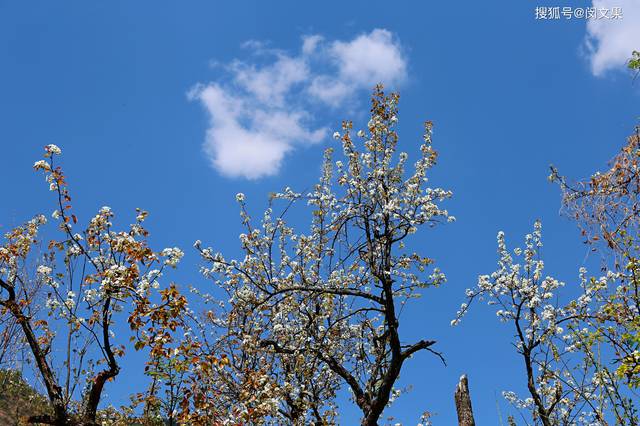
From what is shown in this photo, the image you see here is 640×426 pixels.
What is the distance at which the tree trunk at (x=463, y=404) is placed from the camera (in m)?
11.8

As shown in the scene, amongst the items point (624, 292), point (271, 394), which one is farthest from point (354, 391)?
point (624, 292)

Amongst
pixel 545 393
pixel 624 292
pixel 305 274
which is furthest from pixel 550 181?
pixel 545 393

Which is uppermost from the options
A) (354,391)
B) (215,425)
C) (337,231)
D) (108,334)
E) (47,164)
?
(337,231)

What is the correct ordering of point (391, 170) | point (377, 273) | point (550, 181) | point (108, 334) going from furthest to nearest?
point (391, 170) < point (377, 273) < point (550, 181) < point (108, 334)

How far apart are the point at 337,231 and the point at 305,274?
2971 mm

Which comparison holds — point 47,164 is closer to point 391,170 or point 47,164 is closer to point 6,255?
point 6,255

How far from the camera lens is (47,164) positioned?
35.0ft

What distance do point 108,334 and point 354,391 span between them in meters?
7.00

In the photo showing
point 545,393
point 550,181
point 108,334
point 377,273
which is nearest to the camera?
point 108,334

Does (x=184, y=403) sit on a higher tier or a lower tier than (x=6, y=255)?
lower

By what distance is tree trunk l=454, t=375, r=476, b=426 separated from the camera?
38.9 feet

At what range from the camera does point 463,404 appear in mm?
11938

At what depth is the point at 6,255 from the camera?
38.4 feet

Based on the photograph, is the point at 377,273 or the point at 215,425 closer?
the point at 215,425
